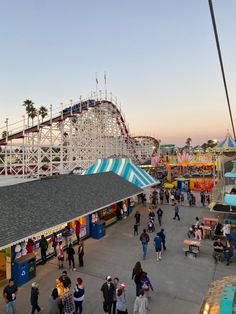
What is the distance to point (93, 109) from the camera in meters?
32.8

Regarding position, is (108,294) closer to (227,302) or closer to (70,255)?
(227,302)

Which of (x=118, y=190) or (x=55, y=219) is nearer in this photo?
(x=55, y=219)

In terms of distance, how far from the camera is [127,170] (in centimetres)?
2078

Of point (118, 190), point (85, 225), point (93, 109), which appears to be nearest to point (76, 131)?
point (93, 109)

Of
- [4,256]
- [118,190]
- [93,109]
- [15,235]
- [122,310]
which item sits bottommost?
[122,310]

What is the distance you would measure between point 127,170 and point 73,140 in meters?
13.1

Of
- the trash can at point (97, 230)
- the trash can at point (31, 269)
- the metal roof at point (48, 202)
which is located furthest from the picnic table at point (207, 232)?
the trash can at point (31, 269)

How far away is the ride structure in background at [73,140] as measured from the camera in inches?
1003

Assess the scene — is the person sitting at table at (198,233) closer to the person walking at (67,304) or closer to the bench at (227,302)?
the bench at (227,302)

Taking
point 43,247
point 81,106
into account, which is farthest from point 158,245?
point 81,106

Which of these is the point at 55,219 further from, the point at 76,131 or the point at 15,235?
the point at 76,131

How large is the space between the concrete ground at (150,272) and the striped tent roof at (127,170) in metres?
6.14

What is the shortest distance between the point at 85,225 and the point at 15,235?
5.80 metres

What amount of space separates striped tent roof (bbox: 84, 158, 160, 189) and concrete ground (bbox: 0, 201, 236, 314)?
614 centimetres
